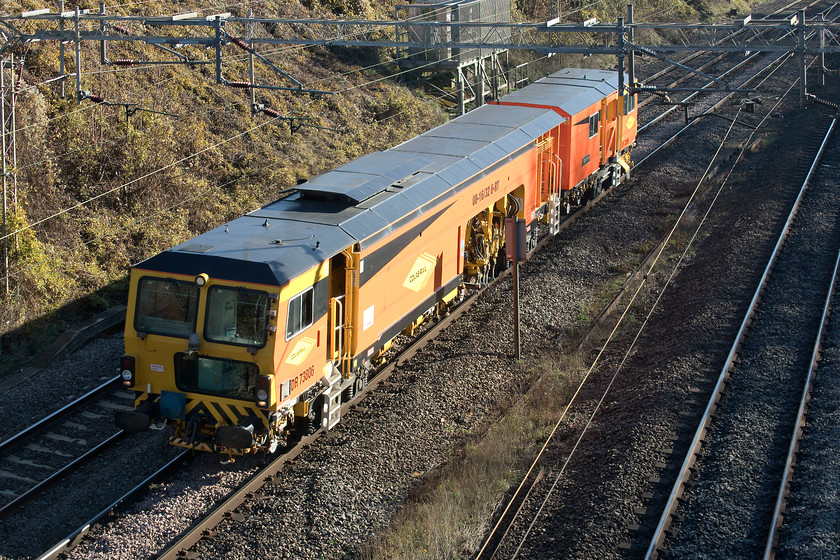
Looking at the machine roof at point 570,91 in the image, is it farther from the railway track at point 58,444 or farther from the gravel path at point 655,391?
the railway track at point 58,444

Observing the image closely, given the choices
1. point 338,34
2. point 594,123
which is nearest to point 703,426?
point 594,123

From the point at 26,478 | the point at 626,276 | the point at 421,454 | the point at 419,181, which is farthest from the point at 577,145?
the point at 26,478

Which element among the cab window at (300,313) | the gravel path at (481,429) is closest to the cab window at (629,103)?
the gravel path at (481,429)

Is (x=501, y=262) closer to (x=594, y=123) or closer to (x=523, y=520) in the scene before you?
(x=594, y=123)

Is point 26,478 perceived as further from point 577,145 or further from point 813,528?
point 577,145

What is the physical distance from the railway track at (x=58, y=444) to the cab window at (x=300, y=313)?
129 inches

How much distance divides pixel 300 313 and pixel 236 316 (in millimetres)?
753

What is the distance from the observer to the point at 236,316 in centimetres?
1014

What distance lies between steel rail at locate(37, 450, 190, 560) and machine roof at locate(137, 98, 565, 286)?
251cm

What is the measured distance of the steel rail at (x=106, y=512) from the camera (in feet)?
29.8

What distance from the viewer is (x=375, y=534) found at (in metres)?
9.82

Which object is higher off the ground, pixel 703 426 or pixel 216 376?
pixel 216 376

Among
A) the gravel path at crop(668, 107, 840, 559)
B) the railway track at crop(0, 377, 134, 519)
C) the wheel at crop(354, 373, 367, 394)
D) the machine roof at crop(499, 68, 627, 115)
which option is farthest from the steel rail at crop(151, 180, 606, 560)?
the machine roof at crop(499, 68, 627, 115)

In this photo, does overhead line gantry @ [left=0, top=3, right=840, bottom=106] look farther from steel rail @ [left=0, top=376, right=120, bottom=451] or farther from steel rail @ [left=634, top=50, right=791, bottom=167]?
steel rail @ [left=0, top=376, right=120, bottom=451]
